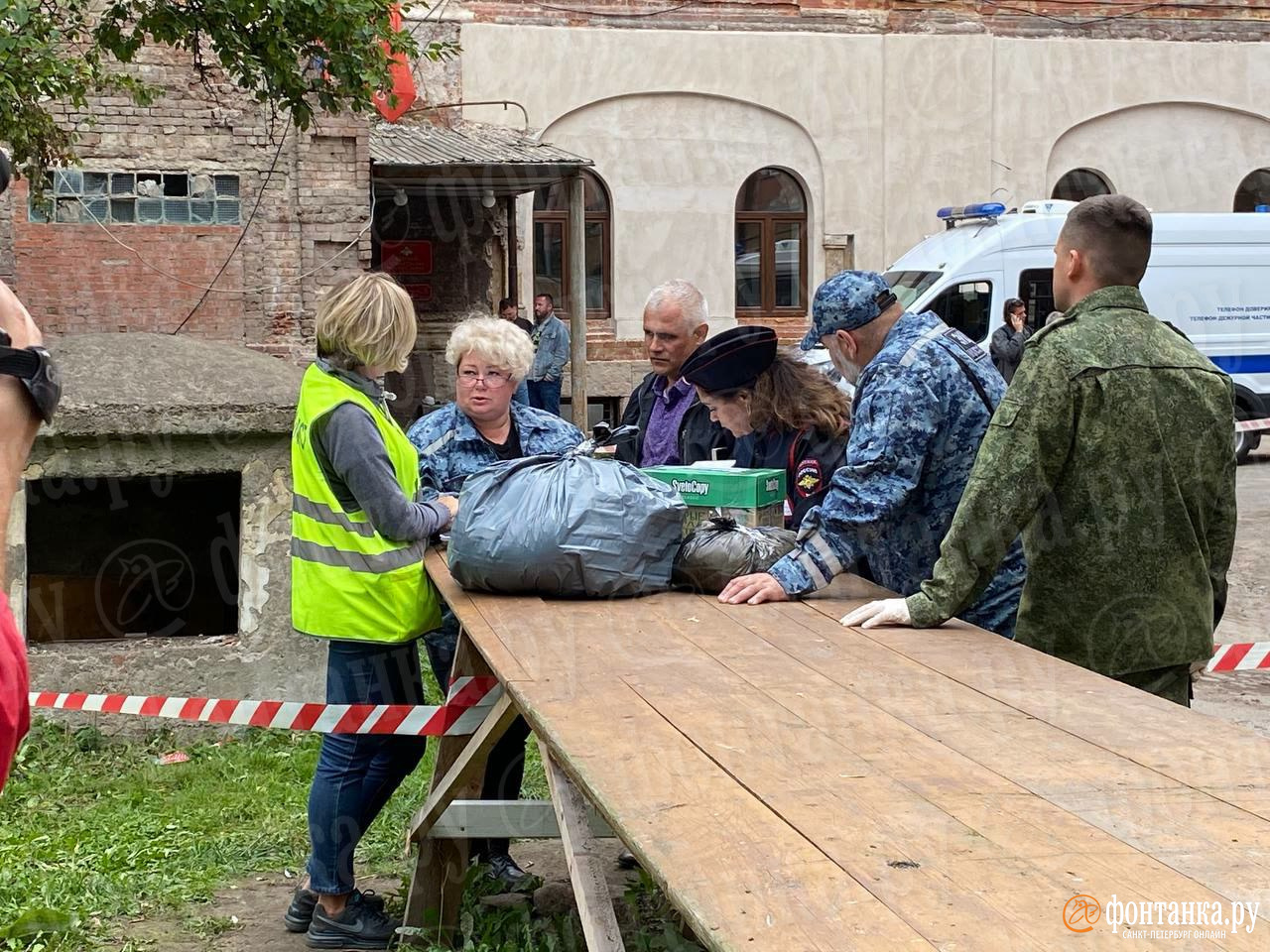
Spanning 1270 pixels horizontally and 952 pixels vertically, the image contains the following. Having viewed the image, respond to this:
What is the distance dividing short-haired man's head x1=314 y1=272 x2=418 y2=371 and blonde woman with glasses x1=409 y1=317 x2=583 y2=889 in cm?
39

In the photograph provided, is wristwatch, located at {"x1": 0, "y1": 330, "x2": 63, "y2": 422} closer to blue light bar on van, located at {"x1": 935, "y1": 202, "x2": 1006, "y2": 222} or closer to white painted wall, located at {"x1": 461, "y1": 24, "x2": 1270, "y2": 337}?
blue light bar on van, located at {"x1": 935, "y1": 202, "x2": 1006, "y2": 222}

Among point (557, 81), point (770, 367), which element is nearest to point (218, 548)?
point (770, 367)

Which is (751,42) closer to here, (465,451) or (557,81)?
(557,81)

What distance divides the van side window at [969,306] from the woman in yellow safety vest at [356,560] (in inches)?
464

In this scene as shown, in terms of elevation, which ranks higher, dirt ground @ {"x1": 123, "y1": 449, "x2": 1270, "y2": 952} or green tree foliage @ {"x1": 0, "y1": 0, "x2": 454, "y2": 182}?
green tree foliage @ {"x1": 0, "y1": 0, "x2": 454, "y2": 182}

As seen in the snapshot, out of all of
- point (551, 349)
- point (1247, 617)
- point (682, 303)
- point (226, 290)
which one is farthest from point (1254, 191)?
point (682, 303)

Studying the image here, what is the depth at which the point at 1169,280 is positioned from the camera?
15391mm

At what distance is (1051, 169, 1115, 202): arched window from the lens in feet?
71.2

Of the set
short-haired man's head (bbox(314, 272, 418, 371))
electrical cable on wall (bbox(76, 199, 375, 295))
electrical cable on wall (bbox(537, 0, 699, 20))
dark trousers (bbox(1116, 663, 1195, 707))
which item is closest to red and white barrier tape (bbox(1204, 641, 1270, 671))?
dark trousers (bbox(1116, 663, 1195, 707))

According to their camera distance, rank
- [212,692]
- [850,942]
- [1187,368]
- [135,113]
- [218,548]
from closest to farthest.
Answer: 1. [850,942]
2. [1187,368]
3. [212,692]
4. [218,548]
5. [135,113]

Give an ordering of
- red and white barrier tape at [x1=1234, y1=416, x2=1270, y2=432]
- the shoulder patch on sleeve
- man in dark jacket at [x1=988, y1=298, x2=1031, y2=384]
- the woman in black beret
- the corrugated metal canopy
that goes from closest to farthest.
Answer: the shoulder patch on sleeve, the woman in black beret, red and white barrier tape at [x1=1234, y1=416, x2=1270, y2=432], man in dark jacket at [x1=988, y1=298, x2=1031, y2=384], the corrugated metal canopy

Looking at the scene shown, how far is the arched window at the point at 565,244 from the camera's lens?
20.3 meters

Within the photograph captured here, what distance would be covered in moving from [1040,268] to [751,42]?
6.79m

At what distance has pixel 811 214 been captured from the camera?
21.0m
